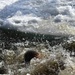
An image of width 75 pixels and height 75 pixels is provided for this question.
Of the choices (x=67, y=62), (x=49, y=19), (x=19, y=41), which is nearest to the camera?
(x=67, y=62)

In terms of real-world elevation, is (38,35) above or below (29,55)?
below

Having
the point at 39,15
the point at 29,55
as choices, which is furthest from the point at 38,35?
the point at 29,55

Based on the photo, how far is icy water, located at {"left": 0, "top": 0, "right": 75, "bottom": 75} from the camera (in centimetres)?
607

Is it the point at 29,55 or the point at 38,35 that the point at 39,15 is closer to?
the point at 38,35

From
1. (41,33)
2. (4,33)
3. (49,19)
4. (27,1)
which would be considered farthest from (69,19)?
(27,1)

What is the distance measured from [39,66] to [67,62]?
55cm

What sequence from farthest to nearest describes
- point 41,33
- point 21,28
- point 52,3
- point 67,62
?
1. point 52,3
2. point 21,28
3. point 41,33
4. point 67,62

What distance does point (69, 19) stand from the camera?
973cm

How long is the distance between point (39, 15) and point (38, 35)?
2.15 metres

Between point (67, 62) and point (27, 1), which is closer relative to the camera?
point (67, 62)

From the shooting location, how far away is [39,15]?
1055 centimetres

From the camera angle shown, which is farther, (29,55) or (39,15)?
(39,15)

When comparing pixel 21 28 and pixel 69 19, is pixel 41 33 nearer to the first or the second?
pixel 21 28

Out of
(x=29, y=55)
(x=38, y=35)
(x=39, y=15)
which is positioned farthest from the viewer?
(x=39, y=15)
